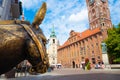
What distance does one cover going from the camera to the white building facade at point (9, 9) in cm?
1509

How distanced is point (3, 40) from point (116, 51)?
33.1m

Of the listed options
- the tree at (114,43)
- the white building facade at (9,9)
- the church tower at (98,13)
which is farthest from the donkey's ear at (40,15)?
the church tower at (98,13)

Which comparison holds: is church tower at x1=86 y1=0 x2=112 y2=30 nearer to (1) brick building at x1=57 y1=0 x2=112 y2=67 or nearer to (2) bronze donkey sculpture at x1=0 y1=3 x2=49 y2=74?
(1) brick building at x1=57 y1=0 x2=112 y2=67

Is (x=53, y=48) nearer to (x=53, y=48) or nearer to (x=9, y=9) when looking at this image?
(x=53, y=48)

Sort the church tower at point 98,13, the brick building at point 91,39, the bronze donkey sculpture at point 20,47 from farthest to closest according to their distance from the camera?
the church tower at point 98,13 → the brick building at point 91,39 → the bronze donkey sculpture at point 20,47

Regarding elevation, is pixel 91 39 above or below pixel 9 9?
above

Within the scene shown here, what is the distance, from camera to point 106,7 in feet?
196

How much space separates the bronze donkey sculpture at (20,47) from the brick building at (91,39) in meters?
46.3

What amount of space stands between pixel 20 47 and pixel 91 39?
52004mm

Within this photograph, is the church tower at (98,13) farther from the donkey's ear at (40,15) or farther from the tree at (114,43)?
the donkey's ear at (40,15)

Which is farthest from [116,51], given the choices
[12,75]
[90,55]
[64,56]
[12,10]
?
[64,56]

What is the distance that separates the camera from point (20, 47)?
1059 mm

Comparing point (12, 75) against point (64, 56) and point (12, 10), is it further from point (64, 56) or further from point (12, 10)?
point (64, 56)

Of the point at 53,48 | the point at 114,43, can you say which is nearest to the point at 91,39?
the point at 114,43
